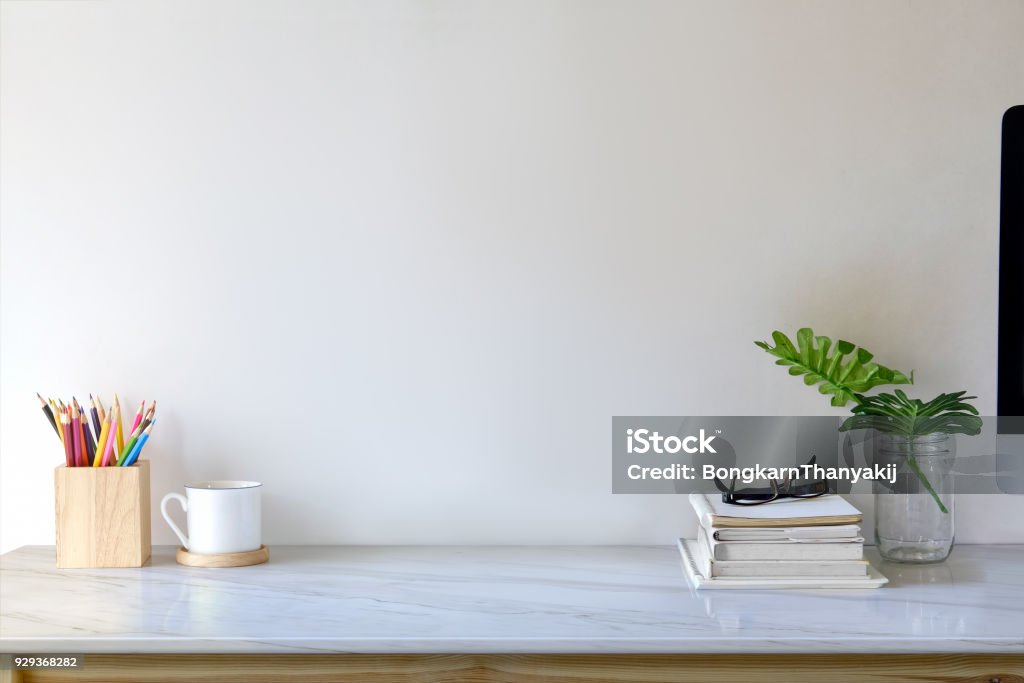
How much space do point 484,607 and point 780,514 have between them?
17.3 inches

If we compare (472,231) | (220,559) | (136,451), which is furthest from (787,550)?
(136,451)

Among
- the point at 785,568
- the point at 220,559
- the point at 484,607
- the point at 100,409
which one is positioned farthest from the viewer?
the point at 100,409

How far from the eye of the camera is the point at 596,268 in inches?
58.2

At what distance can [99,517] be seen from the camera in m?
1.34

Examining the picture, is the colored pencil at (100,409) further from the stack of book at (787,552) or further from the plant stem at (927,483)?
the plant stem at (927,483)

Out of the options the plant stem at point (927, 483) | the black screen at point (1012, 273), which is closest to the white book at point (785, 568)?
the plant stem at point (927, 483)

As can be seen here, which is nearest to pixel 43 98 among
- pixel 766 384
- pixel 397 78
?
pixel 397 78

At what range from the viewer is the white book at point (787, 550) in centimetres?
123

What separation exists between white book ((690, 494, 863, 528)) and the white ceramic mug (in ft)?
2.22

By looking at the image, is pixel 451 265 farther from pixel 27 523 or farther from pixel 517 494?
pixel 27 523

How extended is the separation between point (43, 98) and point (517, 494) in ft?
3.36

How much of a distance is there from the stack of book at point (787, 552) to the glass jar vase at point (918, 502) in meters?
0.15

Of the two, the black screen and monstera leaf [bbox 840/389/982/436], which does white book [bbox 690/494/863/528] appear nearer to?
monstera leaf [bbox 840/389/982/436]
